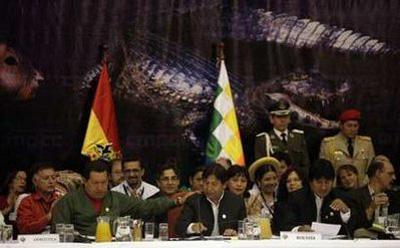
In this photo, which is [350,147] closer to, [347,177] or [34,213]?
[347,177]

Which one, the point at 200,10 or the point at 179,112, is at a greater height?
the point at 200,10

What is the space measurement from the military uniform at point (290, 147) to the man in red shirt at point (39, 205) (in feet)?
6.21

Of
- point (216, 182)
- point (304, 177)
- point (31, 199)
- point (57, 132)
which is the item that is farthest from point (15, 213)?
point (304, 177)

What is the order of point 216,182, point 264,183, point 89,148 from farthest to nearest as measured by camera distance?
point 89,148
point 264,183
point 216,182

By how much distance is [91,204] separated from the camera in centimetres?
616

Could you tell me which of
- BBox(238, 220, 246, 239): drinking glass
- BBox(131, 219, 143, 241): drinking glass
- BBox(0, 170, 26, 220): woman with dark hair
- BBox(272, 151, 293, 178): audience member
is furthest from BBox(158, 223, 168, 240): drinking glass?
BBox(0, 170, 26, 220): woman with dark hair

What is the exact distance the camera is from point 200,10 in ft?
26.6

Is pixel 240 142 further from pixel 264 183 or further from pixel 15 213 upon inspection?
pixel 15 213

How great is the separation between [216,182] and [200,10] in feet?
7.28

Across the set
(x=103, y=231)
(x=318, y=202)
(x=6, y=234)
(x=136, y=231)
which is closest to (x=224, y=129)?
(x=318, y=202)

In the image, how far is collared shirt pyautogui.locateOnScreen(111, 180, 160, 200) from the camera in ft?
23.8

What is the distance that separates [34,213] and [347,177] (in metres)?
2.27

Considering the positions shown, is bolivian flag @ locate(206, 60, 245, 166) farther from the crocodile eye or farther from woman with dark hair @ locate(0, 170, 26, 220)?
the crocodile eye

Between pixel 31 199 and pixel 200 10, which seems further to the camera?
pixel 200 10
